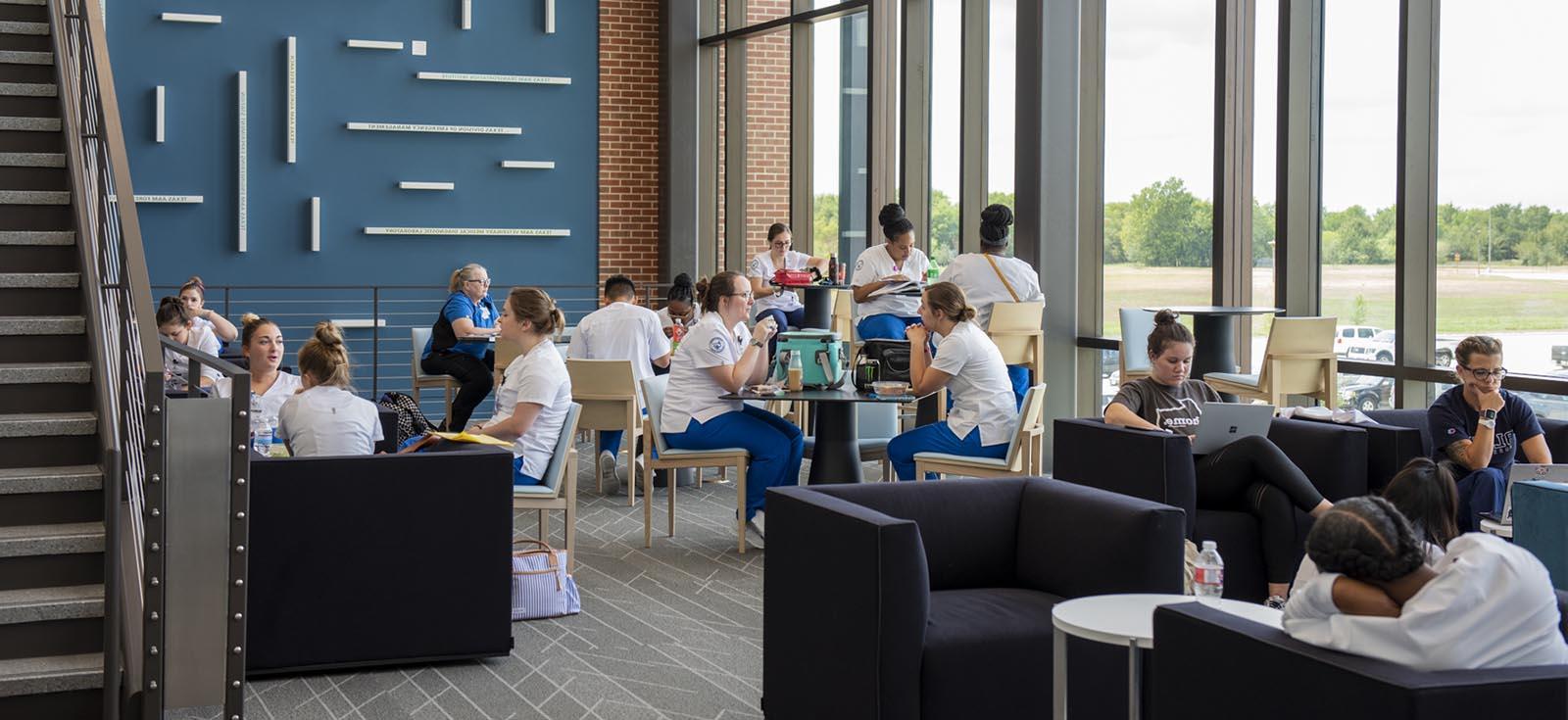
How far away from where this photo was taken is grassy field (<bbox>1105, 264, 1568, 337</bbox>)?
6.73 meters

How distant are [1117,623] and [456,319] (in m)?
7.09

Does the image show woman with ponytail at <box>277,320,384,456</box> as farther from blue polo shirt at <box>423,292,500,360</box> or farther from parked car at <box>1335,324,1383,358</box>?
parked car at <box>1335,324,1383,358</box>

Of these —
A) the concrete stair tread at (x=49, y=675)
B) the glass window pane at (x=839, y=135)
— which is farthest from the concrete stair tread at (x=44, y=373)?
the glass window pane at (x=839, y=135)

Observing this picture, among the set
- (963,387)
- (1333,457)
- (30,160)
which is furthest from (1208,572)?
(30,160)

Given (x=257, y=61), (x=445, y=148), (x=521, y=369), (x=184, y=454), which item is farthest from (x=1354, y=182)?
(x=257, y=61)

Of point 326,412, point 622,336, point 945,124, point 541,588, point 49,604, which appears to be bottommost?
point 541,588

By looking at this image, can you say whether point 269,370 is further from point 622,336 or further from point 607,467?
point 607,467

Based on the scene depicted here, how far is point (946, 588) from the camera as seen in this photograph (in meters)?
4.20

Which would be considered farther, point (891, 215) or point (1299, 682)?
point (891, 215)

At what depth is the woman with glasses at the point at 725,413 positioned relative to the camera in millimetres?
6758

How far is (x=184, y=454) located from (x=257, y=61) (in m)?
9.02

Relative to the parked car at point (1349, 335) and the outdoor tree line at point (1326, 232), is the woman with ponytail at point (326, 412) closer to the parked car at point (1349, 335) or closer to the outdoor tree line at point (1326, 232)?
the parked car at point (1349, 335)

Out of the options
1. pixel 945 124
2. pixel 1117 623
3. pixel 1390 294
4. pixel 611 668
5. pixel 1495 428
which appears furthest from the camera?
pixel 945 124

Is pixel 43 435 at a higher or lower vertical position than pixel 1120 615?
higher
